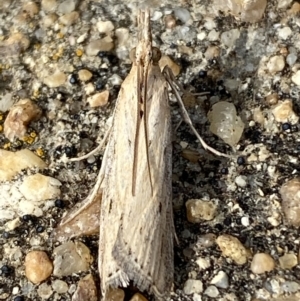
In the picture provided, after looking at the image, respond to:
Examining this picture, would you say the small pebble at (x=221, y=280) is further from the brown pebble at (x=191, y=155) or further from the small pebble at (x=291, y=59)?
the small pebble at (x=291, y=59)

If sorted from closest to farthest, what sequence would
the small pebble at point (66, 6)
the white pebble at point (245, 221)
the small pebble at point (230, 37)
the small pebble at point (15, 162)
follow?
the white pebble at point (245, 221)
the small pebble at point (15, 162)
the small pebble at point (230, 37)
the small pebble at point (66, 6)

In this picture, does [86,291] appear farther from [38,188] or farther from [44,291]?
[38,188]

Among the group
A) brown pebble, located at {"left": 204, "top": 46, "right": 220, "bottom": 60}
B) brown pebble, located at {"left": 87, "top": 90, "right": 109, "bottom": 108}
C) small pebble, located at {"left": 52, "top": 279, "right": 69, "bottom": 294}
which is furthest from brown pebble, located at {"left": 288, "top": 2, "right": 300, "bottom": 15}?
small pebble, located at {"left": 52, "top": 279, "right": 69, "bottom": 294}

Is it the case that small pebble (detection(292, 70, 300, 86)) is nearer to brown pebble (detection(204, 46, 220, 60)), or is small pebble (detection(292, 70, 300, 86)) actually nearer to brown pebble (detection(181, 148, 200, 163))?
brown pebble (detection(204, 46, 220, 60))

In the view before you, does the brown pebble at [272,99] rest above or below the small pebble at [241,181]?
above

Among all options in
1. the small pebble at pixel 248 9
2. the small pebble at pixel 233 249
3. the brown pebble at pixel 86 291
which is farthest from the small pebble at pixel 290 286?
the small pebble at pixel 248 9

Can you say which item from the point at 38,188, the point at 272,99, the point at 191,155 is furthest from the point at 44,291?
the point at 272,99
